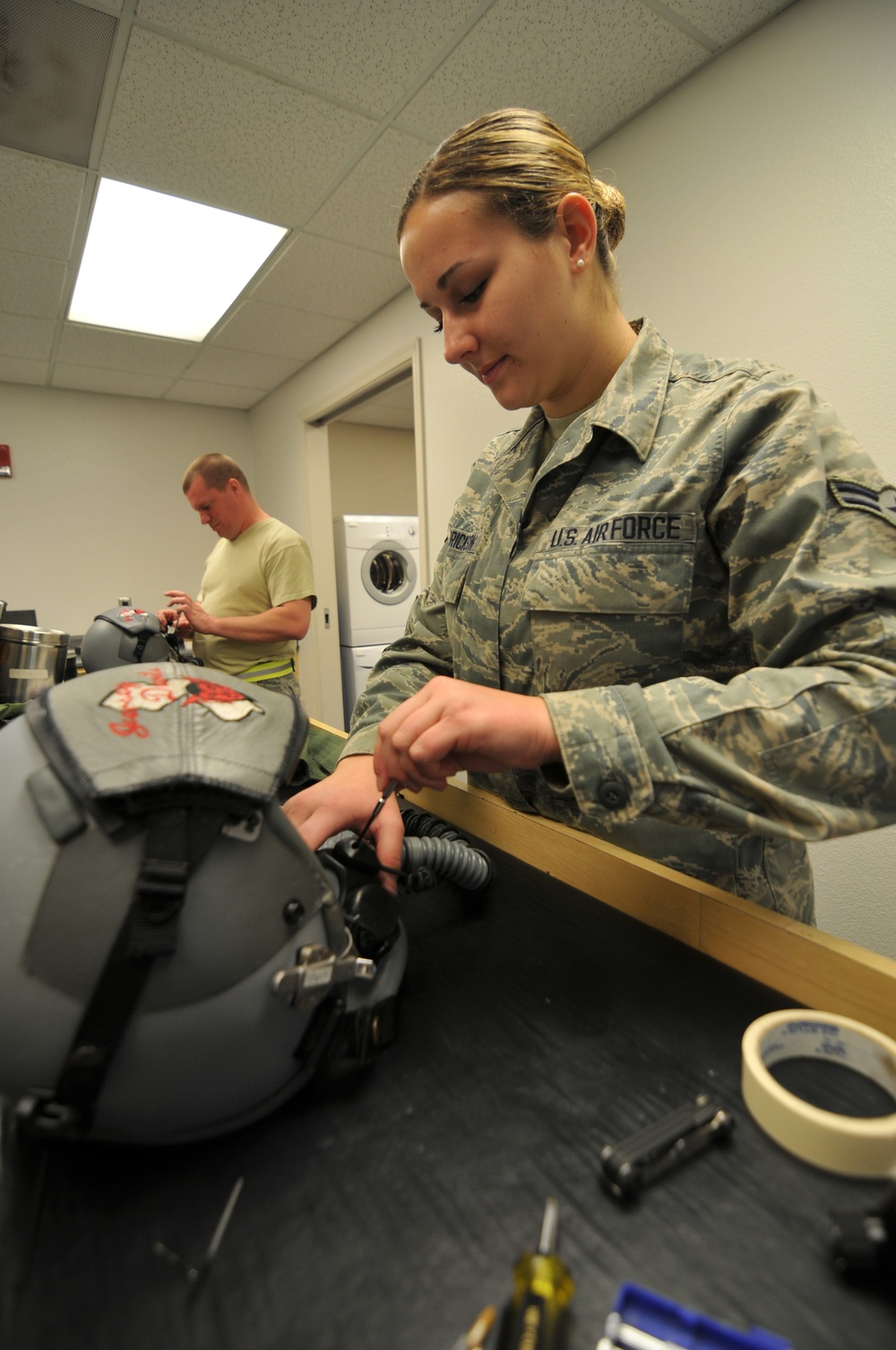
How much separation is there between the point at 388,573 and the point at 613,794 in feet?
13.1

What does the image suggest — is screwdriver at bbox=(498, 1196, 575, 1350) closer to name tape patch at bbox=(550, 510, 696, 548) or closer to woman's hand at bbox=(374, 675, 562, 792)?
woman's hand at bbox=(374, 675, 562, 792)

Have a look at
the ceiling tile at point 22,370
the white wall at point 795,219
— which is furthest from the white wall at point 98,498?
the white wall at point 795,219

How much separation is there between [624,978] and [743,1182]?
19 centimetres

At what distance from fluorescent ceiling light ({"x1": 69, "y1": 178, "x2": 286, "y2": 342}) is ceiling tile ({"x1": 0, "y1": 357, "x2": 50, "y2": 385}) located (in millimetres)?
764

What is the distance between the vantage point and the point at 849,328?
1439 millimetres

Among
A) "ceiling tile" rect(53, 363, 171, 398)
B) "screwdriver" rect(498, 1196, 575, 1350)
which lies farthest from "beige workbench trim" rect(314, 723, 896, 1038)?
"ceiling tile" rect(53, 363, 171, 398)

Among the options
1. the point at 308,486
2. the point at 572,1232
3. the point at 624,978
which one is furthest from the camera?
the point at 308,486

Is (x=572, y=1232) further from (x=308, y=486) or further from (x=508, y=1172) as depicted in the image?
(x=308, y=486)

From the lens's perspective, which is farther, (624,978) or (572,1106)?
(624,978)

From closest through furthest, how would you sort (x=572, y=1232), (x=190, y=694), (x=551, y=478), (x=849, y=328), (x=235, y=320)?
(x=572, y=1232), (x=190, y=694), (x=551, y=478), (x=849, y=328), (x=235, y=320)

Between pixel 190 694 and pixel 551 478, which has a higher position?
pixel 551 478

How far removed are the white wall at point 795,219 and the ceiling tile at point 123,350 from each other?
2431mm

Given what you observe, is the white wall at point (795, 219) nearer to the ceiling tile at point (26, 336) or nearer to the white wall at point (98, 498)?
the ceiling tile at point (26, 336)

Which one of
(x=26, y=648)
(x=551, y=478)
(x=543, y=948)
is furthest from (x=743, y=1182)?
(x=26, y=648)
